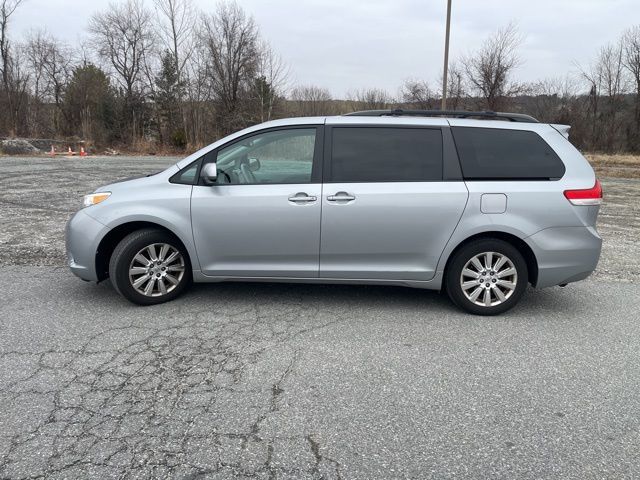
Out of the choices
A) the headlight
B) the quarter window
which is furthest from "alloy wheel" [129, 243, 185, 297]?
the quarter window

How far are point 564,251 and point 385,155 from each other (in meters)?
1.85

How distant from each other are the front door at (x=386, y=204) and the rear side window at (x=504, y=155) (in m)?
0.22

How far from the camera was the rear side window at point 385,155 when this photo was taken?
4.20m

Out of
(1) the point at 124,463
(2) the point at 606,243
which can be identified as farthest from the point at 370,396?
(2) the point at 606,243

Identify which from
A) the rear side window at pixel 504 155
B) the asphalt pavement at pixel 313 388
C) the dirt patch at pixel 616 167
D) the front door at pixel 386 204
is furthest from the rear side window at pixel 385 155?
the dirt patch at pixel 616 167

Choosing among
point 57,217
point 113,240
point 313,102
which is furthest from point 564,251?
point 313,102

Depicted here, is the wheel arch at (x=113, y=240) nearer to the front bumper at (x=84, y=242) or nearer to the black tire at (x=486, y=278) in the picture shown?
the front bumper at (x=84, y=242)

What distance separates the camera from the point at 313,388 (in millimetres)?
2975

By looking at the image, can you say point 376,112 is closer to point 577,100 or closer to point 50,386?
point 50,386

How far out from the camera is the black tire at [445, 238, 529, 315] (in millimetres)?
4164

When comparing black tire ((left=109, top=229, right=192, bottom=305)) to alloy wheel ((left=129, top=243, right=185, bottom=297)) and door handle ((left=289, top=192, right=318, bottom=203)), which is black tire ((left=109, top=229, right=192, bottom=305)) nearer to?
alloy wheel ((left=129, top=243, right=185, bottom=297))

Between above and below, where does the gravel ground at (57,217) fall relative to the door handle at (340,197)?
below

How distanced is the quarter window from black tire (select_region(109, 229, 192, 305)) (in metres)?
0.76

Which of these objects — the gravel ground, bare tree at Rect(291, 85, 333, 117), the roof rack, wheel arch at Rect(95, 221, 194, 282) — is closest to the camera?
wheel arch at Rect(95, 221, 194, 282)
